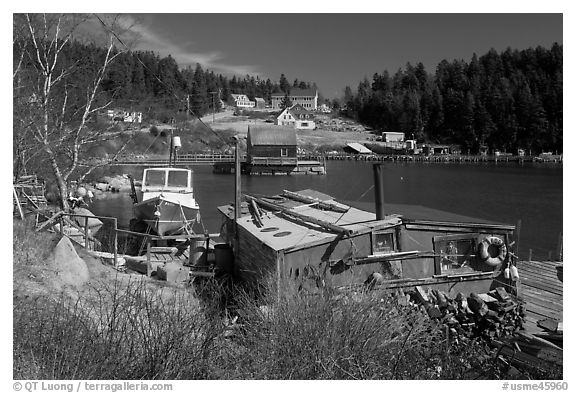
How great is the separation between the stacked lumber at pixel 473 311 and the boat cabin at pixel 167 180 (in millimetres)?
15045

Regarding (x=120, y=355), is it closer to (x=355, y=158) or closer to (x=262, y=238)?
(x=262, y=238)

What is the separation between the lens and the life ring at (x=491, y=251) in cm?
1221

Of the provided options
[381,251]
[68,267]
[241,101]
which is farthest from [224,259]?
[241,101]

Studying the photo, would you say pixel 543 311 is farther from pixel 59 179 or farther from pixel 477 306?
pixel 59 179

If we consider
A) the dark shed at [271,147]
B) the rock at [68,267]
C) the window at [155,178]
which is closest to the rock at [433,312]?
the rock at [68,267]

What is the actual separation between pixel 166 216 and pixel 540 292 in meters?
14.9

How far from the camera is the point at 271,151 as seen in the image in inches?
2926

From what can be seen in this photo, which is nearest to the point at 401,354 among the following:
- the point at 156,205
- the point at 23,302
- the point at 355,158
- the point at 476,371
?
the point at 476,371

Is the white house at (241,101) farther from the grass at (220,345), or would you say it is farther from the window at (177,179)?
the grass at (220,345)

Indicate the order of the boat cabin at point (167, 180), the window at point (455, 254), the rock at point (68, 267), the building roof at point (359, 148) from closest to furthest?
the rock at point (68, 267)
the window at point (455, 254)
the boat cabin at point (167, 180)
the building roof at point (359, 148)

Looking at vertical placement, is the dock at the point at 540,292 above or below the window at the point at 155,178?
below

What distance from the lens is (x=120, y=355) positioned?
570cm

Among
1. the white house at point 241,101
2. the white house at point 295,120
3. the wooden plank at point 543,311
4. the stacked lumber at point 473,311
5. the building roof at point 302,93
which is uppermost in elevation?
the building roof at point 302,93

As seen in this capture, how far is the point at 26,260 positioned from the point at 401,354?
25.0 ft
